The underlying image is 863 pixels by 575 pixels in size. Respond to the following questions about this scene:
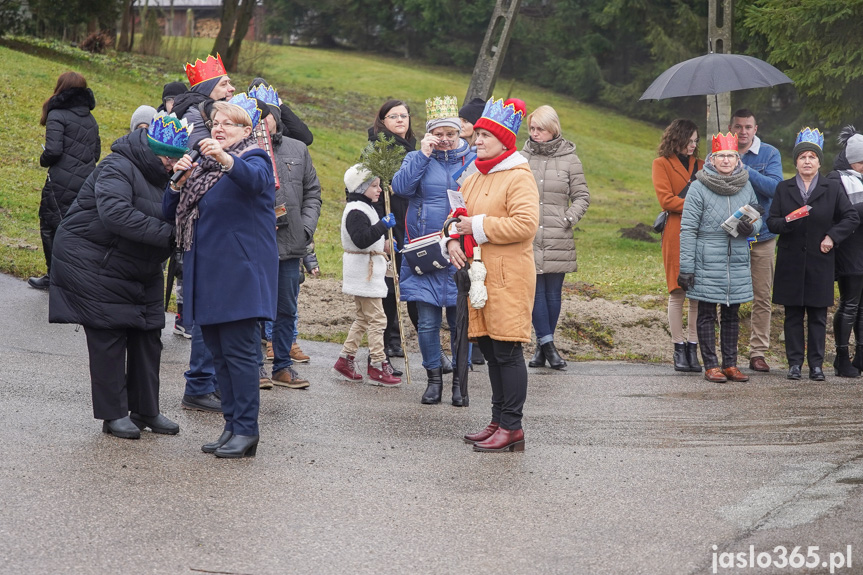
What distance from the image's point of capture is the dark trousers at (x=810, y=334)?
32.0ft

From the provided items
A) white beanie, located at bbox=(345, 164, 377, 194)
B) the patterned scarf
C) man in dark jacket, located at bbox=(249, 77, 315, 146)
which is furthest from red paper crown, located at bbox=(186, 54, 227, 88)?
the patterned scarf

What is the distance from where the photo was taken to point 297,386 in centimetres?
834

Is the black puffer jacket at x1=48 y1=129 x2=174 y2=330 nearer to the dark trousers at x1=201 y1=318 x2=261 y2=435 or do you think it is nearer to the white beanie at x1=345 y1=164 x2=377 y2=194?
the dark trousers at x1=201 y1=318 x2=261 y2=435

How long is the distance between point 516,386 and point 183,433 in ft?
7.08

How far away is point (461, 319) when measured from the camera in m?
6.91

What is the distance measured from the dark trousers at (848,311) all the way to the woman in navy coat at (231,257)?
6.26 metres

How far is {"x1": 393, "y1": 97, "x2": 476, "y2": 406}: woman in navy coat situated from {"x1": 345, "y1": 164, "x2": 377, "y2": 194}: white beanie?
12.3 inches

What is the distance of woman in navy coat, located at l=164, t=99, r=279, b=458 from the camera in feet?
19.6

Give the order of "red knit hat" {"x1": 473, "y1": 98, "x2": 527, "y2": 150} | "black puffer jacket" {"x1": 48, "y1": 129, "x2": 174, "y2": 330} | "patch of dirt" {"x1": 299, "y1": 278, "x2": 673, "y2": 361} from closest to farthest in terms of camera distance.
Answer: "black puffer jacket" {"x1": 48, "y1": 129, "x2": 174, "y2": 330} → "red knit hat" {"x1": 473, "y1": 98, "x2": 527, "y2": 150} → "patch of dirt" {"x1": 299, "y1": 278, "x2": 673, "y2": 361}

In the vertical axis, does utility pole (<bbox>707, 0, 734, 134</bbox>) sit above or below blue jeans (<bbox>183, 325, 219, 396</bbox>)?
above

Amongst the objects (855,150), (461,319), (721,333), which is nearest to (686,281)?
(721,333)

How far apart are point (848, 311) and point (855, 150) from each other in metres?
1.56

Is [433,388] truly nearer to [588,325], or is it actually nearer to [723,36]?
[588,325]

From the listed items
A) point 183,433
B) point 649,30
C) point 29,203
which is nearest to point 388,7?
point 649,30
